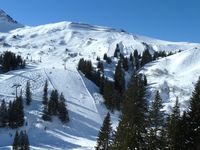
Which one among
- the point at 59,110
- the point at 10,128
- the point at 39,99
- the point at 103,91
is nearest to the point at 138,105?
the point at 10,128

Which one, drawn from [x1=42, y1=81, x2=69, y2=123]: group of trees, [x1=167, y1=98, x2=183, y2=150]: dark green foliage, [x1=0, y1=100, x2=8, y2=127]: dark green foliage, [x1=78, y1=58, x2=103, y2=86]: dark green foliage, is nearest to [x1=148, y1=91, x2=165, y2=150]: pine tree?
[x1=167, y1=98, x2=183, y2=150]: dark green foliage

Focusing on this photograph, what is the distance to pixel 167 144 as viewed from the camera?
3100 cm

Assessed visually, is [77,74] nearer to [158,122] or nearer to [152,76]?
[152,76]

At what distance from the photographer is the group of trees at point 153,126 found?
29297 mm

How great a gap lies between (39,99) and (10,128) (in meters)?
25.7

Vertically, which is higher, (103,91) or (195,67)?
(195,67)

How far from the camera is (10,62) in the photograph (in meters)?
182

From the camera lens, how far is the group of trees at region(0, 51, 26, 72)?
179 m

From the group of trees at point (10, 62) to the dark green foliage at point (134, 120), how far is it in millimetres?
152210

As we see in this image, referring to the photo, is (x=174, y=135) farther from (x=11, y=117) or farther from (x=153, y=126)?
(x=11, y=117)

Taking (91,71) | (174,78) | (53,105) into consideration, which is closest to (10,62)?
(91,71)

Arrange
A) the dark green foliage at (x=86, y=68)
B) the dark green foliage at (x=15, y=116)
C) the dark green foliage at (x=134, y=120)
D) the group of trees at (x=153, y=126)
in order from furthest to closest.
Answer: the dark green foliage at (x=86, y=68), the dark green foliage at (x=15, y=116), the dark green foliage at (x=134, y=120), the group of trees at (x=153, y=126)

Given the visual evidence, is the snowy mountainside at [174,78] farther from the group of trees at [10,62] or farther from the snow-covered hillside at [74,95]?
the group of trees at [10,62]

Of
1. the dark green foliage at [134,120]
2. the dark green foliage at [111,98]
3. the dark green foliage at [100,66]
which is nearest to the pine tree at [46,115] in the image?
the dark green foliage at [111,98]
